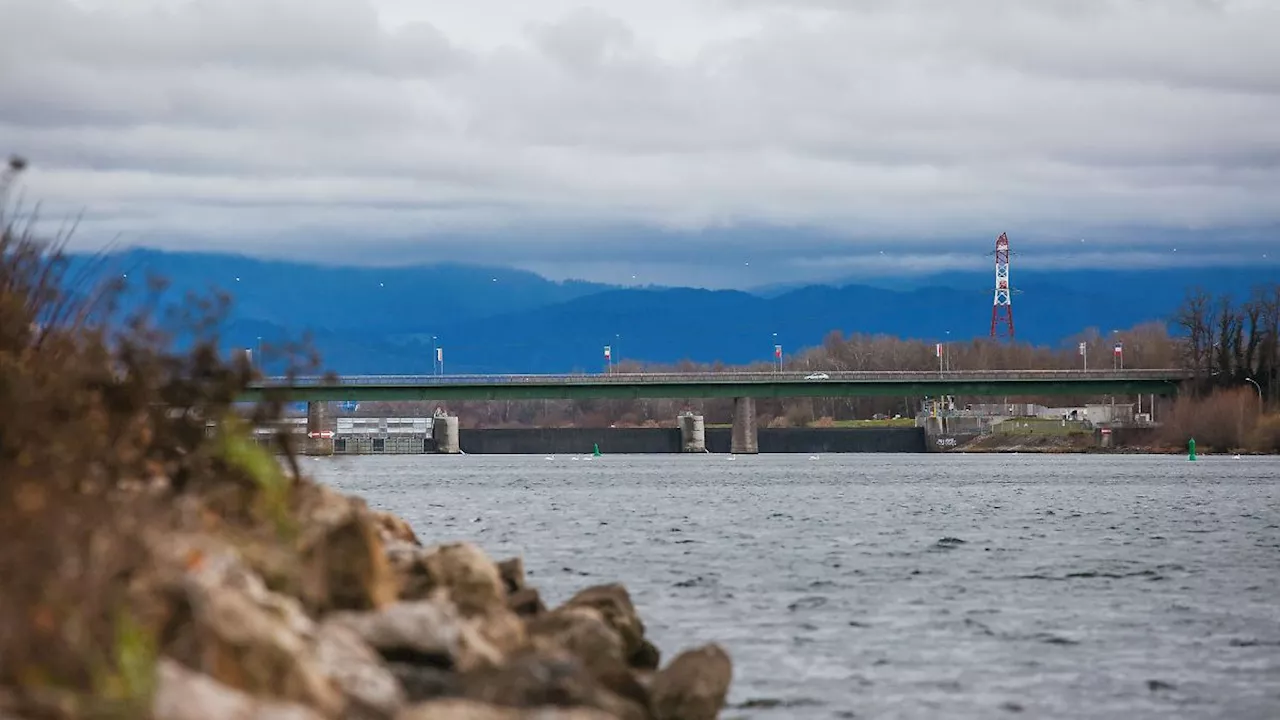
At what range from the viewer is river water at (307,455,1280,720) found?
22828 mm

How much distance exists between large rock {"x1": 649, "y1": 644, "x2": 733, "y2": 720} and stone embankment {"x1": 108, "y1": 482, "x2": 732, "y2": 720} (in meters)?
0.02

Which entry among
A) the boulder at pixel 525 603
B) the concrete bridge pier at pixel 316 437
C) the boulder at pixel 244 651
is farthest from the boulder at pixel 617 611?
the boulder at pixel 244 651

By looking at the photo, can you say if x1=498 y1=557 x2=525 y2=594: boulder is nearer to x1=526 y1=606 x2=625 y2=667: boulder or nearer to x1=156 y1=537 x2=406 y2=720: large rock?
x1=526 y1=606 x2=625 y2=667: boulder

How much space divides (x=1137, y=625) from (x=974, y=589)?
21.1 ft

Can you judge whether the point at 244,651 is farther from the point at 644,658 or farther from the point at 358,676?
the point at 644,658

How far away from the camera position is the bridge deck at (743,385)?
162 m

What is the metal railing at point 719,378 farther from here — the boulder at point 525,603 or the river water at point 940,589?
the boulder at point 525,603

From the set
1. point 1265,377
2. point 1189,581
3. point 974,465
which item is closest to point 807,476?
point 974,465

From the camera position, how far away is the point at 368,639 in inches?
578

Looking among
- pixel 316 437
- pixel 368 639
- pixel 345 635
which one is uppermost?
pixel 316 437

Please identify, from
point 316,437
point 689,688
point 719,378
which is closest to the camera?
point 689,688

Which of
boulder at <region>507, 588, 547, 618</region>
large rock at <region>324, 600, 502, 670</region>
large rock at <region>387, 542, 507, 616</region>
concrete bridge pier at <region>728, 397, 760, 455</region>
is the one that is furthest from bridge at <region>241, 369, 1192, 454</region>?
large rock at <region>324, 600, 502, 670</region>

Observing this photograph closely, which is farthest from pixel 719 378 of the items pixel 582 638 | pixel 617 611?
pixel 582 638

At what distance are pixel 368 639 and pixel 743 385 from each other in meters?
158
